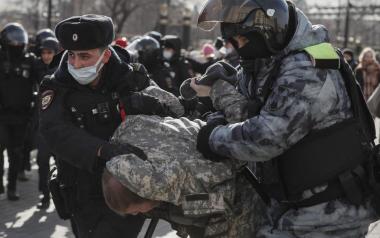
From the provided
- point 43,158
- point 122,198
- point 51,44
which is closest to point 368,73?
point 51,44

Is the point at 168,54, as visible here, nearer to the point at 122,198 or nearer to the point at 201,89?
the point at 201,89

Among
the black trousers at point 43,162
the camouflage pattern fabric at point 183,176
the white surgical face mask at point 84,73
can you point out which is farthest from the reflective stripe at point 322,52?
the black trousers at point 43,162

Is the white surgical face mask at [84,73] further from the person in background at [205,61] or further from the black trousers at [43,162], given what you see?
the person in background at [205,61]

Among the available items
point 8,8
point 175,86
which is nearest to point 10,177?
point 175,86

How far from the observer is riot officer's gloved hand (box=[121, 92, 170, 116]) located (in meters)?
2.77

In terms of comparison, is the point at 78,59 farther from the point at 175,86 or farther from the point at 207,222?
the point at 175,86

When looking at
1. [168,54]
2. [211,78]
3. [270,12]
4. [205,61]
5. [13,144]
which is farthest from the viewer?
[205,61]

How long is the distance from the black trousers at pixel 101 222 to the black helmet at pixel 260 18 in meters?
1.23

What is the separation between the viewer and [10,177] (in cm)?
691

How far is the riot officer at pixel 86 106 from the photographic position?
2.92 meters

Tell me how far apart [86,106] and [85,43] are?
1.00 feet

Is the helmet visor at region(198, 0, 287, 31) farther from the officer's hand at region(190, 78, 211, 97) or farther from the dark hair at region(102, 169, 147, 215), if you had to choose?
the dark hair at region(102, 169, 147, 215)

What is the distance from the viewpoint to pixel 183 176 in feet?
7.76

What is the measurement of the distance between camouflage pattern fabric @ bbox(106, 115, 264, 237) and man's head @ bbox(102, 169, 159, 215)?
0.03 meters
